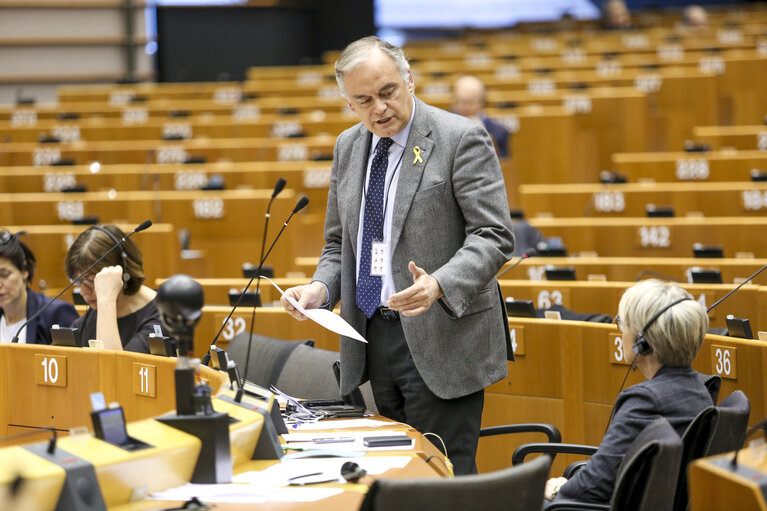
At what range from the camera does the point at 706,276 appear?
316cm

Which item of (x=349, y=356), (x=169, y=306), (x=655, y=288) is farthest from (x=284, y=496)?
(x=655, y=288)

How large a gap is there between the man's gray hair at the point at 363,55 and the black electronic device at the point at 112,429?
0.88m

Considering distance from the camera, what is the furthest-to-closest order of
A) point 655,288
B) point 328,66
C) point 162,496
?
1. point 328,66
2. point 655,288
3. point 162,496

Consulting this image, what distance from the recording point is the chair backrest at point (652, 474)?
62.2 inches

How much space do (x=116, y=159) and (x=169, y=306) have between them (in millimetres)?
4949

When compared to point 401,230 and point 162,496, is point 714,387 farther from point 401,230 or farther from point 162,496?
point 162,496

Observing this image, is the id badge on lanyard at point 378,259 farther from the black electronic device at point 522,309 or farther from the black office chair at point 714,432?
the black electronic device at point 522,309

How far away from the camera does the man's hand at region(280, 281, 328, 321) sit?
2037mm

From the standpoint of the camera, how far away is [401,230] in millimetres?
2051

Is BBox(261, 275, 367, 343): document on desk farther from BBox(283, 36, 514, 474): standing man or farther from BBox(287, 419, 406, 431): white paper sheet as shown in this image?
BBox(287, 419, 406, 431): white paper sheet

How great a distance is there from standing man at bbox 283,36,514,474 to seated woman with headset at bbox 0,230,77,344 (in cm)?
123

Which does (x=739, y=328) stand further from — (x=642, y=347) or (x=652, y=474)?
(x=652, y=474)

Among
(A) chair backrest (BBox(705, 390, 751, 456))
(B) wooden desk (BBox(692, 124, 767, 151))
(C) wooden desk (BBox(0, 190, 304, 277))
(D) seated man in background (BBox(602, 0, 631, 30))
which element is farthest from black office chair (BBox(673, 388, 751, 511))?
(D) seated man in background (BBox(602, 0, 631, 30))

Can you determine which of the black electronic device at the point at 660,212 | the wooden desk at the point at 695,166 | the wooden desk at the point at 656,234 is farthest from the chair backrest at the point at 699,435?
the wooden desk at the point at 695,166
